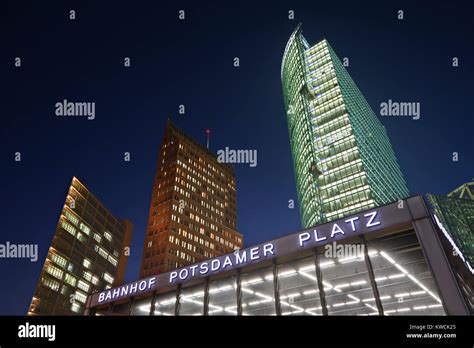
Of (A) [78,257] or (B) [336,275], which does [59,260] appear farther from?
(B) [336,275]

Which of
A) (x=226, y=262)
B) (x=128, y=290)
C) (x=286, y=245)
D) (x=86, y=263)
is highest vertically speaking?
(x=86, y=263)

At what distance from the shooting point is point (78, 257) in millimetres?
105688

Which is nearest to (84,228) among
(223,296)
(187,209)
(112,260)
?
(112,260)

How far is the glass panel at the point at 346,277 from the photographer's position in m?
20.4

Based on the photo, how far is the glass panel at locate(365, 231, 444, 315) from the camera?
19.2 metres

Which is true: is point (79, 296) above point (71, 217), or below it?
below

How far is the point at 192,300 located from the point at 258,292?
5558mm

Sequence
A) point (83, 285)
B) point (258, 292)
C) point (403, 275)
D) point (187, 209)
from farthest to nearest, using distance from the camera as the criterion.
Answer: point (187, 209), point (83, 285), point (258, 292), point (403, 275)

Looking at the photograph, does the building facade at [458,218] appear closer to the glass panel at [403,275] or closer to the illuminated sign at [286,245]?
the glass panel at [403,275]

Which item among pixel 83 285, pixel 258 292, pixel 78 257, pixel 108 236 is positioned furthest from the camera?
pixel 108 236

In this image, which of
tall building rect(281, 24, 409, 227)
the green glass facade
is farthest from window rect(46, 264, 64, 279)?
the green glass facade
